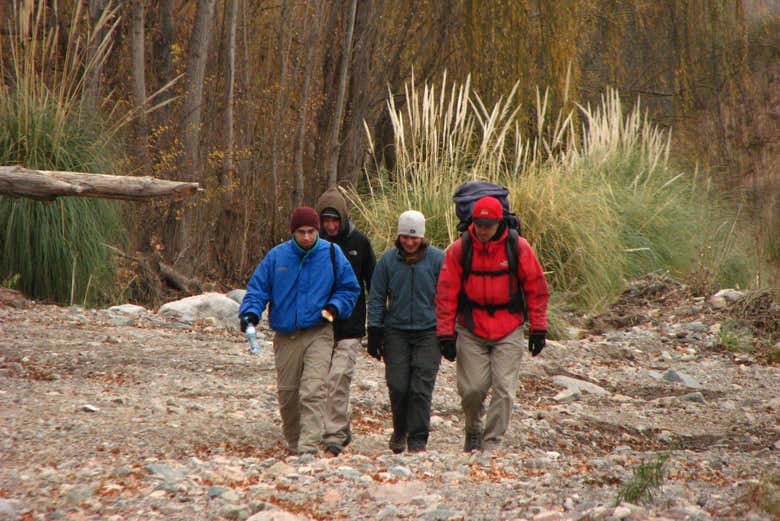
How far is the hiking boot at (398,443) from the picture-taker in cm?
660

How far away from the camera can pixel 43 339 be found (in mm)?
8680

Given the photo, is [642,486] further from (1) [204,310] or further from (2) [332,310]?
(1) [204,310]

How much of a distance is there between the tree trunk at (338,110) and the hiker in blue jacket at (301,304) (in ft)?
23.2

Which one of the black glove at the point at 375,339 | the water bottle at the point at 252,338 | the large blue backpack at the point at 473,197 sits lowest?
the black glove at the point at 375,339

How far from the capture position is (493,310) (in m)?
6.39

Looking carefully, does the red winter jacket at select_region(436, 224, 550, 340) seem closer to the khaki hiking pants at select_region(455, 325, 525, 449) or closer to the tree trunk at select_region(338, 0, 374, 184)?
the khaki hiking pants at select_region(455, 325, 525, 449)

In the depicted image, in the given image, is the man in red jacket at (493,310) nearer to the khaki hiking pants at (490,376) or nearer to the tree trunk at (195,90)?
the khaki hiking pants at (490,376)

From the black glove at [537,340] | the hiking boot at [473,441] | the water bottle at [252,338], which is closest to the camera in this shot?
the water bottle at [252,338]

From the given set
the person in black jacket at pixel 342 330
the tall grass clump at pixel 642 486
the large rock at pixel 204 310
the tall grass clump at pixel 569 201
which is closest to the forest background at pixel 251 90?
the tall grass clump at pixel 569 201

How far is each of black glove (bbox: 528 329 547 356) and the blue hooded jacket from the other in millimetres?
1007

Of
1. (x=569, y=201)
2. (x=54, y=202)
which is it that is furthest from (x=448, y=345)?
(x=569, y=201)

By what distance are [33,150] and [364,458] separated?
530 centimetres

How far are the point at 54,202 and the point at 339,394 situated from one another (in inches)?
172

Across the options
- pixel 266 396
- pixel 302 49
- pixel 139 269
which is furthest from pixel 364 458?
pixel 302 49
